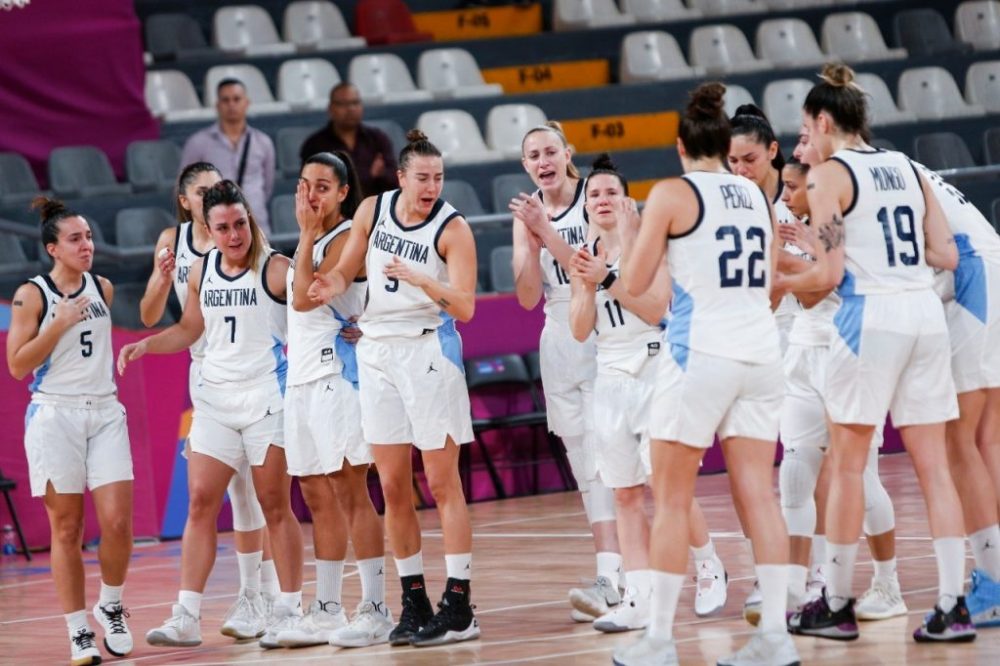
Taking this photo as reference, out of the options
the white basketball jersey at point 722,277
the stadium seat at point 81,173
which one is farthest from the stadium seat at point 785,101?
the white basketball jersey at point 722,277

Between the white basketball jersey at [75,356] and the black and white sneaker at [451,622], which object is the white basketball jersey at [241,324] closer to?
the white basketball jersey at [75,356]

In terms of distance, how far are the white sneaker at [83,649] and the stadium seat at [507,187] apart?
25.3 feet

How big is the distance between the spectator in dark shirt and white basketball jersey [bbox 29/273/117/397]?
4.88m

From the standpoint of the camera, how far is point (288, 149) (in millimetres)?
14617

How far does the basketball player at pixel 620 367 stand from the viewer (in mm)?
A: 6698

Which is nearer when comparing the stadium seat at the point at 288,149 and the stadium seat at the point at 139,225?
the stadium seat at the point at 139,225

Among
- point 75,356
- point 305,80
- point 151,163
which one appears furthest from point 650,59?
point 75,356

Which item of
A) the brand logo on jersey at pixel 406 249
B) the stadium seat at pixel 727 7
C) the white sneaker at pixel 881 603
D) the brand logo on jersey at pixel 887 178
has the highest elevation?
the stadium seat at pixel 727 7

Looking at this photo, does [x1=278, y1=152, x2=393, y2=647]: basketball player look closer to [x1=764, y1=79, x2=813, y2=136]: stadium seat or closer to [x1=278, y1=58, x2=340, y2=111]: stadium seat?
[x1=278, y1=58, x2=340, y2=111]: stadium seat

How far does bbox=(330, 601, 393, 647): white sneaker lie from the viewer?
23.2 ft

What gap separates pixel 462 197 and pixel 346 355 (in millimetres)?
7083

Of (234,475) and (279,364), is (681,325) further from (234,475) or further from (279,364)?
(234,475)

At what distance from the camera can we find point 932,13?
17.9 m

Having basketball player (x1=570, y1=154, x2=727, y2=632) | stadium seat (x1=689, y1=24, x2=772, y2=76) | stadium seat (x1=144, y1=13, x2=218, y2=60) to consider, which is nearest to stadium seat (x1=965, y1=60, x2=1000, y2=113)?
stadium seat (x1=689, y1=24, x2=772, y2=76)
